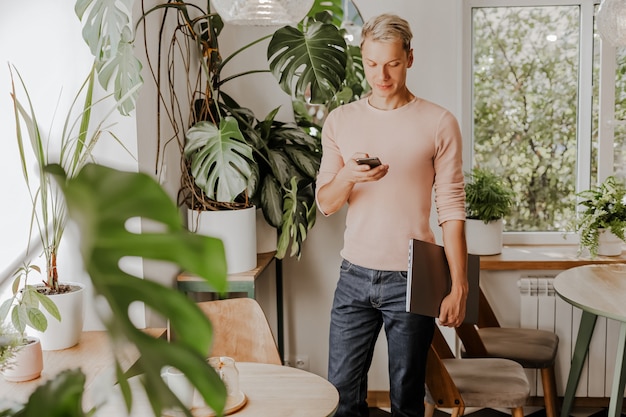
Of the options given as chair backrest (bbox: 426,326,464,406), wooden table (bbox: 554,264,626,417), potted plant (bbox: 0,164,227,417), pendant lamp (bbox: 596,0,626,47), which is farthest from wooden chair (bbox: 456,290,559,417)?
potted plant (bbox: 0,164,227,417)

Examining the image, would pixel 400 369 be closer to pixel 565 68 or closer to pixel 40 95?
pixel 40 95

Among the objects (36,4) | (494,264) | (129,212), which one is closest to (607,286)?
(494,264)

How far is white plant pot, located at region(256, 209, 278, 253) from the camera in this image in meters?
3.23

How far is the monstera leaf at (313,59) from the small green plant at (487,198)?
98 centimetres

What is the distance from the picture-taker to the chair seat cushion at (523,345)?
3074mm

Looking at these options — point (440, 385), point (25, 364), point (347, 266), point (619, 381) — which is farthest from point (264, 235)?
point (619, 381)

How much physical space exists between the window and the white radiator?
1.38 ft

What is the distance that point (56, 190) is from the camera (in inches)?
87.4

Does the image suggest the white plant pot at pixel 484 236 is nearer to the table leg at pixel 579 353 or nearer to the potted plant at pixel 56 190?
the table leg at pixel 579 353

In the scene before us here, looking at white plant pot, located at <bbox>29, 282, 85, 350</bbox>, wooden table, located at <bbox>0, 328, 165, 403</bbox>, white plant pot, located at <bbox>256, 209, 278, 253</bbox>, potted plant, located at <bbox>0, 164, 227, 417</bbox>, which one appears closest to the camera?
potted plant, located at <bbox>0, 164, 227, 417</bbox>

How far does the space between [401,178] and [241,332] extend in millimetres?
739

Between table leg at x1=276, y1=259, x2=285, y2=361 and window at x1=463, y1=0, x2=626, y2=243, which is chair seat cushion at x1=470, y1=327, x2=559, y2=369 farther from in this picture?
table leg at x1=276, y1=259, x2=285, y2=361

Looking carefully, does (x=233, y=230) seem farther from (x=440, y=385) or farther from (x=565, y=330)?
(x=565, y=330)

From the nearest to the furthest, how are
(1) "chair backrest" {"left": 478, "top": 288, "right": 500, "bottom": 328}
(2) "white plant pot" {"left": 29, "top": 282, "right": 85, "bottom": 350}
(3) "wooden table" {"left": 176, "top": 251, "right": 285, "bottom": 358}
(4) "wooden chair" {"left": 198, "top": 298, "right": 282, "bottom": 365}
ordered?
(2) "white plant pot" {"left": 29, "top": 282, "right": 85, "bottom": 350}, (4) "wooden chair" {"left": 198, "top": 298, "right": 282, "bottom": 365}, (3) "wooden table" {"left": 176, "top": 251, "right": 285, "bottom": 358}, (1) "chair backrest" {"left": 478, "top": 288, "right": 500, "bottom": 328}
